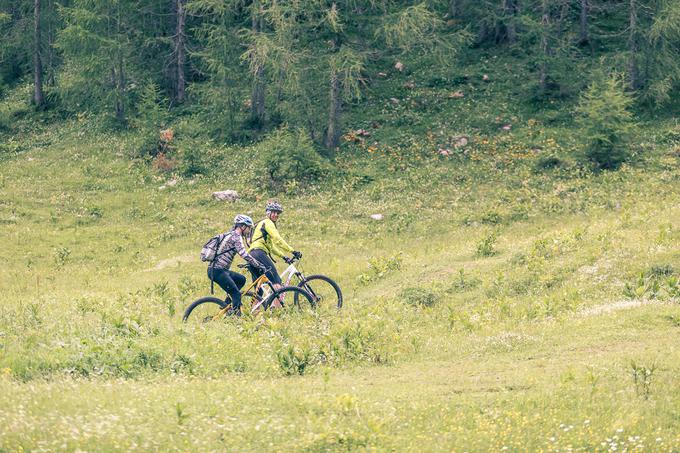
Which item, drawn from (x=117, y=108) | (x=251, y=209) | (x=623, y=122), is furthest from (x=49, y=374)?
(x=117, y=108)

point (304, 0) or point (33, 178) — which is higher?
point (304, 0)

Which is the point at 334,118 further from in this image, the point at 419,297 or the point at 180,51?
the point at 419,297

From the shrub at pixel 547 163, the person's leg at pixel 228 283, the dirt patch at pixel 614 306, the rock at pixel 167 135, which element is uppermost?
the dirt patch at pixel 614 306

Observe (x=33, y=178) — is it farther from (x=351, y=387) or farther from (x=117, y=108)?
(x=351, y=387)

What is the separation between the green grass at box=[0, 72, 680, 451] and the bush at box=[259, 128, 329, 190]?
784 millimetres

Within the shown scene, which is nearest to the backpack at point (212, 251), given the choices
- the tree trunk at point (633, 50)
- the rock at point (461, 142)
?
the rock at point (461, 142)

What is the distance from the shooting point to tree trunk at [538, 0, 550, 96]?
108 feet

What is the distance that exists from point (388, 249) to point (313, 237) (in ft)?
9.12

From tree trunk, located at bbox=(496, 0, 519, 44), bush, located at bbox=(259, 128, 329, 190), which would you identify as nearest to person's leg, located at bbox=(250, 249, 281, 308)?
bush, located at bbox=(259, 128, 329, 190)

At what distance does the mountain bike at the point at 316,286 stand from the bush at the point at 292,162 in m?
13.7

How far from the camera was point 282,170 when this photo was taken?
101 feet

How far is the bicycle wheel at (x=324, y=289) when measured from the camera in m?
16.1

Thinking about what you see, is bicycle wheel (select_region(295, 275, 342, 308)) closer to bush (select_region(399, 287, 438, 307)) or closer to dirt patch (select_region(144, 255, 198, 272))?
bush (select_region(399, 287, 438, 307))

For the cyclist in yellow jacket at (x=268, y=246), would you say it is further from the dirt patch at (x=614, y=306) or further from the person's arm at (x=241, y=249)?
the dirt patch at (x=614, y=306)
